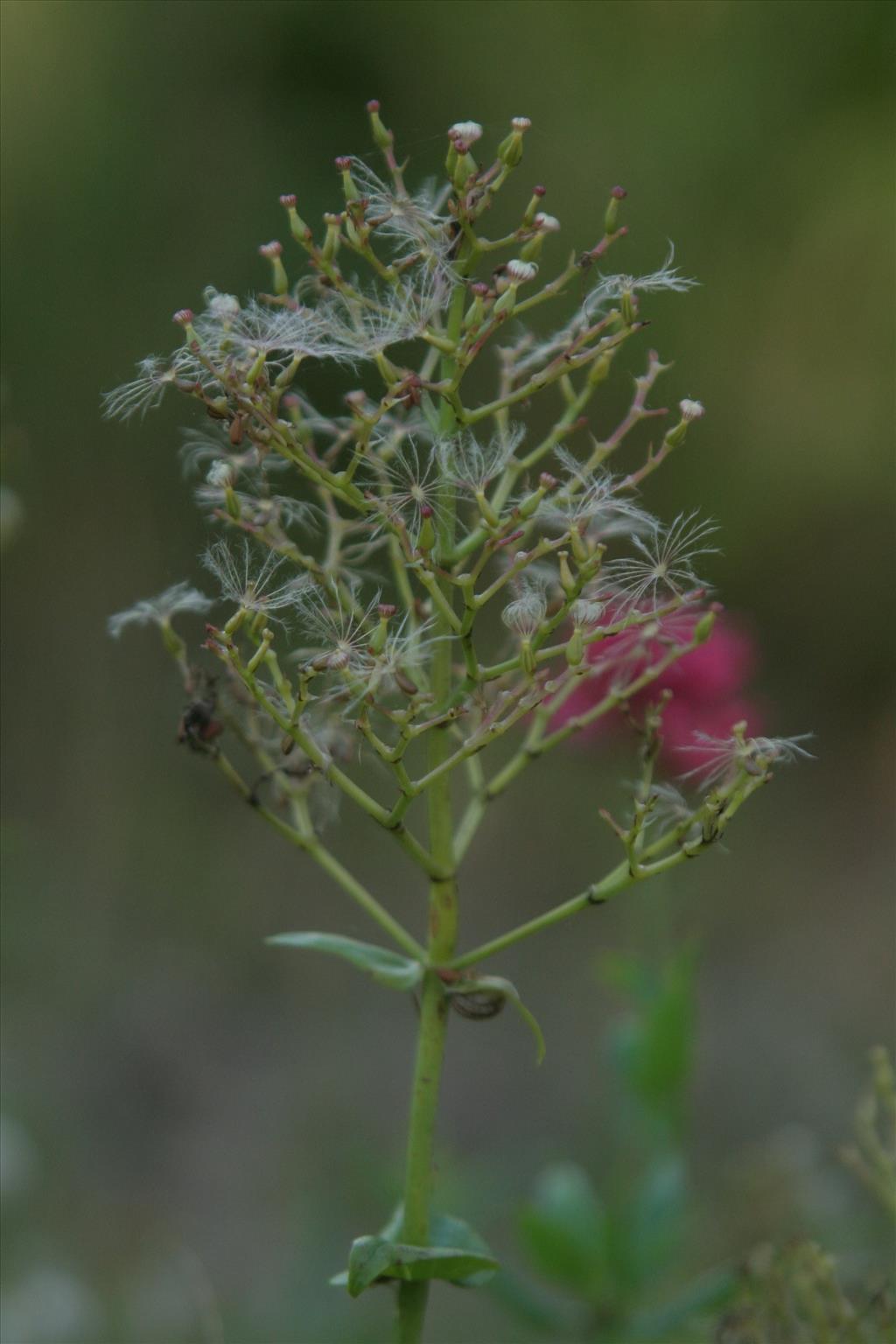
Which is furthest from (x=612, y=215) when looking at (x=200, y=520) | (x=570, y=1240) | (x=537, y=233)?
(x=200, y=520)

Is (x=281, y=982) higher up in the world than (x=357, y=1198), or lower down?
higher up

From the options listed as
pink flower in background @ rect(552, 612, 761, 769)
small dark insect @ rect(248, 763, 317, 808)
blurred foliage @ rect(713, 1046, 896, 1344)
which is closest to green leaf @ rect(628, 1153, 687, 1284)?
blurred foliage @ rect(713, 1046, 896, 1344)

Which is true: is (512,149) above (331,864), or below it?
above

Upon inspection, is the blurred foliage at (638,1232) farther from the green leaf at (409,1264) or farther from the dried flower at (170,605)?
the dried flower at (170,605)

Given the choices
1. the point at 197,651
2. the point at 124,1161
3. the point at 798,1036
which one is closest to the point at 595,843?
the point at 798,1036

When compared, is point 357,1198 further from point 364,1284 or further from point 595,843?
point 595,843

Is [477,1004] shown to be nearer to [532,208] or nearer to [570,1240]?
[532,208]
